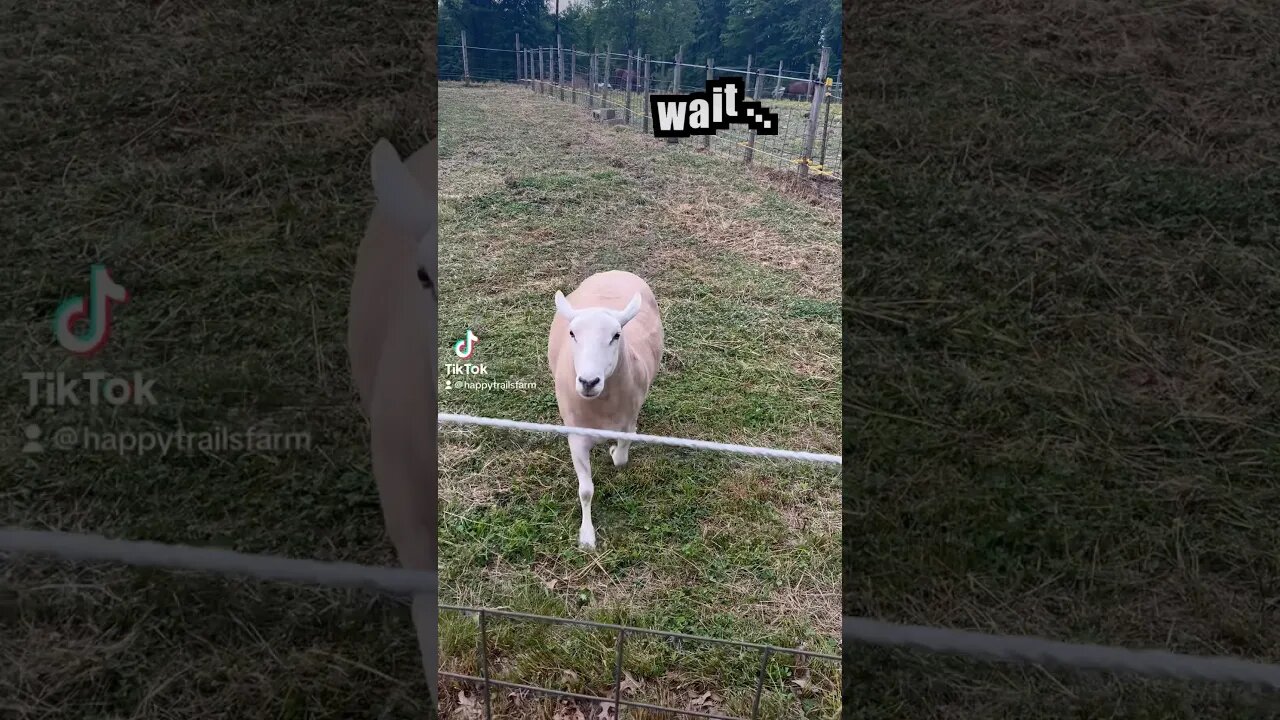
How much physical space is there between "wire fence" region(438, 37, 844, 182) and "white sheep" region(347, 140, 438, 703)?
27 centimetres

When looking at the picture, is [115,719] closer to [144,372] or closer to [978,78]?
[144,372]

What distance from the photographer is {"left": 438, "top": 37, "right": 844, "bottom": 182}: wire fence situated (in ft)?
2.73

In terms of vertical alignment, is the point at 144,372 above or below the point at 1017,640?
above

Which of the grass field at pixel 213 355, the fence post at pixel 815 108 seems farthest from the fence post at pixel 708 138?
the grass field at pixel 213 355

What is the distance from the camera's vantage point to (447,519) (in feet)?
2.97

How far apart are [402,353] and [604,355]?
32cm

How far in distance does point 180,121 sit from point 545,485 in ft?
2.27

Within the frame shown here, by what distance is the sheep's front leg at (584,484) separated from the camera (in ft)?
2.96

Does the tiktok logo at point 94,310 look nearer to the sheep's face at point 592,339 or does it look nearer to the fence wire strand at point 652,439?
the fence wire strand at point 652,439

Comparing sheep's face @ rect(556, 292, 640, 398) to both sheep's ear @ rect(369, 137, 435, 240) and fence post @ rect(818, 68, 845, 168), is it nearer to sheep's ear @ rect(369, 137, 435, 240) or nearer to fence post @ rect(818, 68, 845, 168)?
sheep's ear @ rect(369, 137, 435, 240)

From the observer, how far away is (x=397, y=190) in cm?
68

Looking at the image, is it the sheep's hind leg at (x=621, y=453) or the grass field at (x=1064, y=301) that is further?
the sheep's hind leg at (x=621, y=453)

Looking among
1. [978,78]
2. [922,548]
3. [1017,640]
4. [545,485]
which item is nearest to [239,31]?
[545,485]

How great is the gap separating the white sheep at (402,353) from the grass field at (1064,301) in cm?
52
